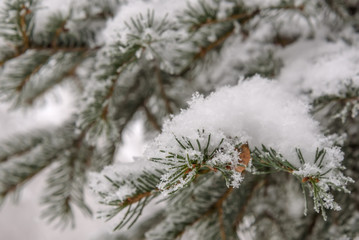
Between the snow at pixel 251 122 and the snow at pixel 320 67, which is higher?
the snow at pixel 251 122

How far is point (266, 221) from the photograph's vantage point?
88 centimetres

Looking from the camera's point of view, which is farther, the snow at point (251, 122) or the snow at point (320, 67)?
the snow at point (320, 67)

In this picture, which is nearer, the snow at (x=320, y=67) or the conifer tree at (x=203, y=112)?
the conifer tree at (x=203, y=112)

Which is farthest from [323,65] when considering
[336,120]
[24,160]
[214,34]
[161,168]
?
[24,160]

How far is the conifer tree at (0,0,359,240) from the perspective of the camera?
46 centimetres

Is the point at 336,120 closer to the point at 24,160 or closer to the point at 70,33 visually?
the point at 70,33

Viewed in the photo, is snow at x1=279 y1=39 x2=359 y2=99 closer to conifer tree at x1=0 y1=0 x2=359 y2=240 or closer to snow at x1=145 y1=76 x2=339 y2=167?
conifer tree at x1=0 y1=0 x2=359 y2=240

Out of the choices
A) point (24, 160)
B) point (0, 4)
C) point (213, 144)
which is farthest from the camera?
point (24, 160)

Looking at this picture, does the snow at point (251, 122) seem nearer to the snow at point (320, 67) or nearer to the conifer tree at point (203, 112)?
the conifer tree at point (203, 112)

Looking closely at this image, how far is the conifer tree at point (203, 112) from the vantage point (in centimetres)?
46

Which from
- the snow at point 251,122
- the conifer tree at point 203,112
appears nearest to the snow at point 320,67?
the conifer tree at point 203,112

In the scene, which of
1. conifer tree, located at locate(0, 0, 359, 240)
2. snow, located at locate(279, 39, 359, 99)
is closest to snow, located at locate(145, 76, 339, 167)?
conifer tree, located at locate(0, 0, 359, 240)

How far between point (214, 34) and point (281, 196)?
53cm

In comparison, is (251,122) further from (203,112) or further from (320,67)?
(320,67)
